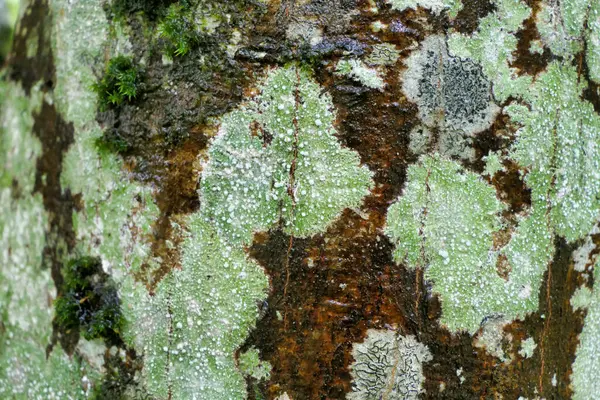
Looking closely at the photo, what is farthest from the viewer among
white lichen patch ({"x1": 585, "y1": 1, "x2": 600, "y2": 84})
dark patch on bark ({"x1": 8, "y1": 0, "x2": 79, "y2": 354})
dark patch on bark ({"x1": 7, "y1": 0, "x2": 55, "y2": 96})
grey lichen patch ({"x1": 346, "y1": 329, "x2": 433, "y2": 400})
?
dark patch on bark ({"x1": 7, "y1": 0, "x2": 55, "y2": 96})

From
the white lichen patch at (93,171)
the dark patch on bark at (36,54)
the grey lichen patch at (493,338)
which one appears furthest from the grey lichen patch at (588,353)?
the dark patch on bark at (36,54)

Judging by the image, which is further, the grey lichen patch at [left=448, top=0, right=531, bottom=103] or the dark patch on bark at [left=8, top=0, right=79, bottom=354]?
the dark patch on bark at [left=8, top=0, right=79, bottom=354]

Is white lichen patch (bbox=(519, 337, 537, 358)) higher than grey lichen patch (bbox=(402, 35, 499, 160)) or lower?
lower

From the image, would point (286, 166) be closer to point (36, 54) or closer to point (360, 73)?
point (360, 73)

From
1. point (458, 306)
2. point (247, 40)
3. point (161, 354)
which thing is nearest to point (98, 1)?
point (247, 40)

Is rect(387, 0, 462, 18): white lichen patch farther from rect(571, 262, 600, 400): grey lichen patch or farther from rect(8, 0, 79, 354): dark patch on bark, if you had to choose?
rect(8, 0, 79, 354): dark patch on bark

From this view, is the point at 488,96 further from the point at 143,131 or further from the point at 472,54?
the point at 143,131

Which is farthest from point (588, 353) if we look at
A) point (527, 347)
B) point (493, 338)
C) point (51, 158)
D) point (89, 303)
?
point (51, 158)

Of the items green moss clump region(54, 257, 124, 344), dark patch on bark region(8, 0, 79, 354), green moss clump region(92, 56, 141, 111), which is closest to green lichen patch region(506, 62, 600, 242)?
green moss clump region(92, 56, 141, 111)

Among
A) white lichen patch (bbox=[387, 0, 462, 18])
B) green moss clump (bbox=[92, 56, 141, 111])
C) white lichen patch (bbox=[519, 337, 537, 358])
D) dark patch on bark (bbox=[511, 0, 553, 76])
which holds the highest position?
white lichen patch (bbox=[387, 0, 462, 18])
